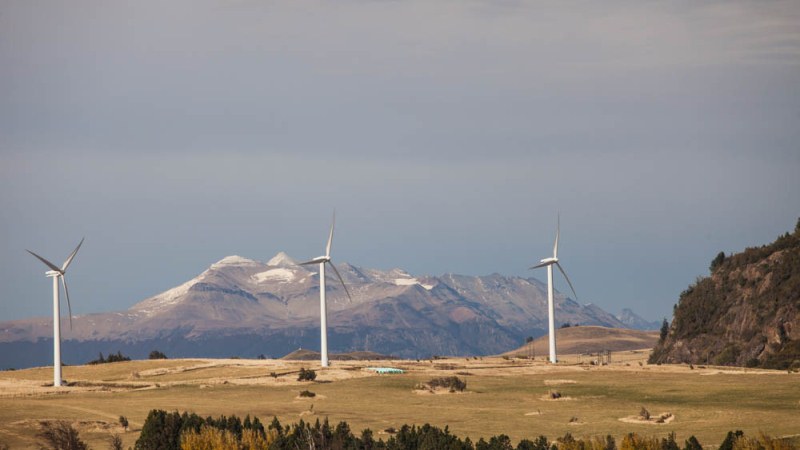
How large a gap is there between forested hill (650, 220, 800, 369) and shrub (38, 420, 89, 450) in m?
84.7

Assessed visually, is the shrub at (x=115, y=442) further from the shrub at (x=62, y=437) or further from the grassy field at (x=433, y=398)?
the shrub at (x=62, y=437)

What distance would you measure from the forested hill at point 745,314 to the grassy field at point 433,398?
Answer: 89.1ft

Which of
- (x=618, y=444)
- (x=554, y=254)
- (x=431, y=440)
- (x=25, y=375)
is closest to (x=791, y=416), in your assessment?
(x=618, y=444)

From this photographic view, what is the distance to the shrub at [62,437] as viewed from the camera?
8838cm

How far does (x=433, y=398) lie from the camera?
117 metres

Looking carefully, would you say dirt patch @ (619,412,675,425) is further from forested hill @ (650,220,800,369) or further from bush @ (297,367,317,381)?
forested hill @ (650,220,800,369)

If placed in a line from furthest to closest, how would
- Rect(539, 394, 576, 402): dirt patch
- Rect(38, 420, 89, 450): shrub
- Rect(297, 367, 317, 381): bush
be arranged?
1. Rect(297, 367, 317, 381): bush
2. Rect(539, 394, 576, 402): dirt patch
3. Rect(38, 420, 89, 450): shrub

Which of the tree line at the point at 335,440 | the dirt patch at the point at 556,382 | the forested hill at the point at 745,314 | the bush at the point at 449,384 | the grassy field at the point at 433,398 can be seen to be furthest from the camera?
the forested hill at the point at 745,314

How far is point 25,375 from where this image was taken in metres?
147

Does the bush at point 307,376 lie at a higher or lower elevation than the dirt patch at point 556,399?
higher

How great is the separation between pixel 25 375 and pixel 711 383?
238 ft

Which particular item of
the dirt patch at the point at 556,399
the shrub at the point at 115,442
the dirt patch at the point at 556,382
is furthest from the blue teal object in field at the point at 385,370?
the shrub at the point at 115,442

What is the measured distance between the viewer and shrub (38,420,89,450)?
88375 mm

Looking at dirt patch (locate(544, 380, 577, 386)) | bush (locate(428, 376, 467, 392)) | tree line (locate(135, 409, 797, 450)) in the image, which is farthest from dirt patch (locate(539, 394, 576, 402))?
tree line (locate(135, 409, 797, 450))
